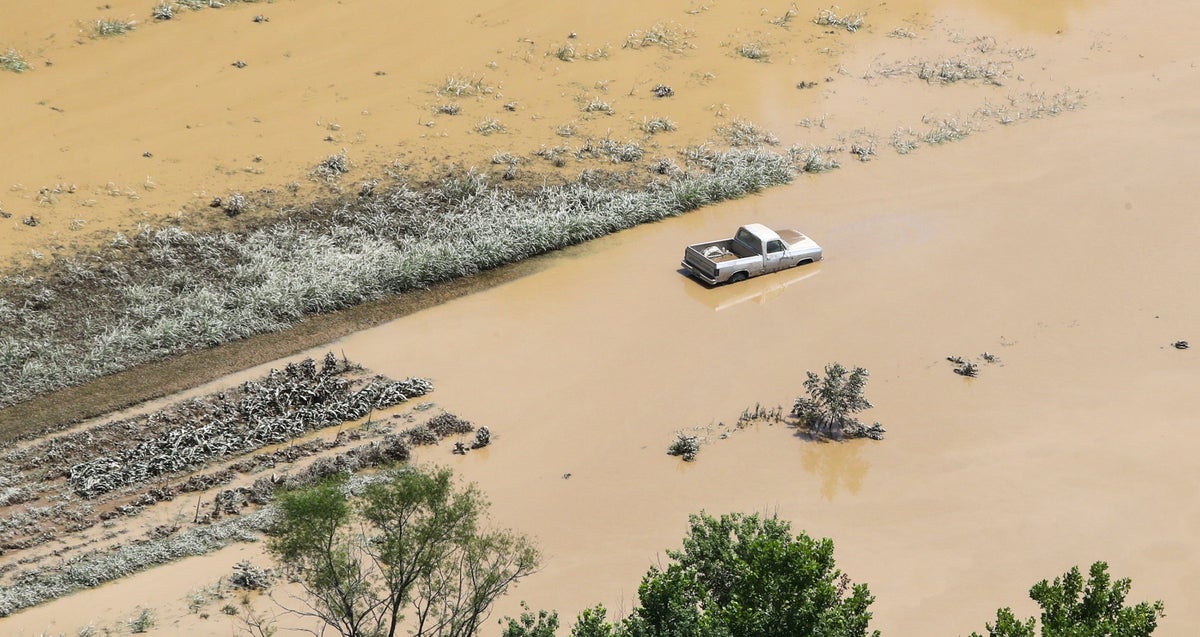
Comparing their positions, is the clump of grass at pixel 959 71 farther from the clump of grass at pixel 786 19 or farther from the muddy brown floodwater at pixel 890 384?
the clump of grass at pixel 786 19

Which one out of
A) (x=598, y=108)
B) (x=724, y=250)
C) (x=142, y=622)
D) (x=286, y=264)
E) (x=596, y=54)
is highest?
(x=596, y=54)

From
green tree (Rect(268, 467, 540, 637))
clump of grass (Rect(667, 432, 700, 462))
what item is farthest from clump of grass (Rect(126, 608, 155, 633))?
clump of grass (Rect(667, 432, 700, 462))

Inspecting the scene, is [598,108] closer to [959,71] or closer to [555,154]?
[555,154]

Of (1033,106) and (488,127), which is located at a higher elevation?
(1033,106)

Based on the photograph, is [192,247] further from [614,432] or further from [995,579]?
[995,579]

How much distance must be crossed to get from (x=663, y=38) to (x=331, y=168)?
11.7 metres

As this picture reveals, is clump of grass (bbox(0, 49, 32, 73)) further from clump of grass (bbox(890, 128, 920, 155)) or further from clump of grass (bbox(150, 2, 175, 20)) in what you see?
clump of grass (bbox(890, 128, 920, 155))

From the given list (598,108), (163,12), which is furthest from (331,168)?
(163,12)

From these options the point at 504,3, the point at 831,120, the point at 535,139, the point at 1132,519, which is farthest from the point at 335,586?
the point at 504,3

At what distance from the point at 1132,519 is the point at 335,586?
465 inches

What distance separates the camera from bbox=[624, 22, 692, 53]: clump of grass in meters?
34.0

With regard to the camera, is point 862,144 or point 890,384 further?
point 862,144

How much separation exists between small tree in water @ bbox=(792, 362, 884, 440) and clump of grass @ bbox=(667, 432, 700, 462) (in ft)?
6.74

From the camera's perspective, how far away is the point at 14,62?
1158 inches
